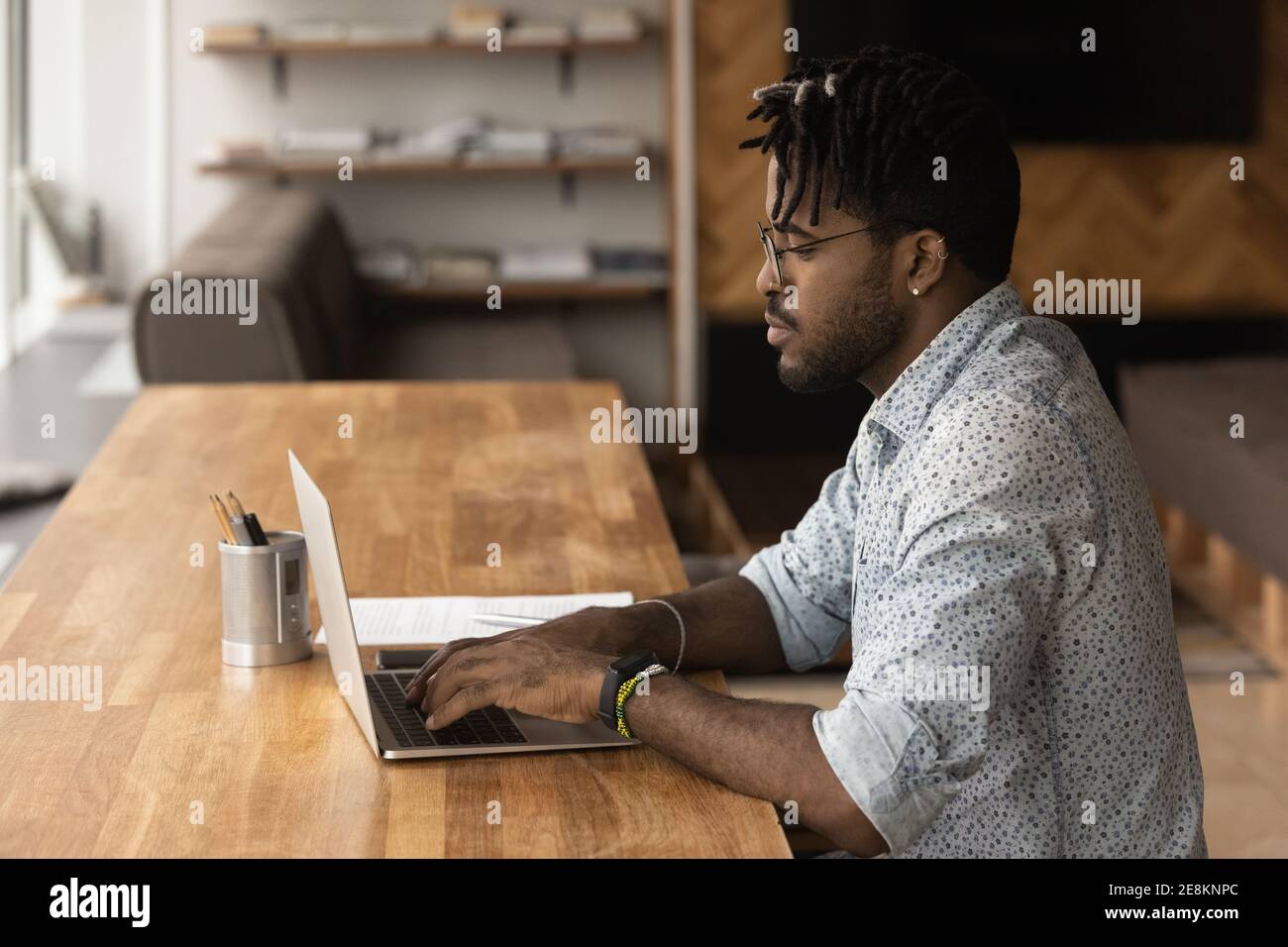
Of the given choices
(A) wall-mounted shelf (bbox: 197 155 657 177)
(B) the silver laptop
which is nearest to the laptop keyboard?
(B) the silver laptop

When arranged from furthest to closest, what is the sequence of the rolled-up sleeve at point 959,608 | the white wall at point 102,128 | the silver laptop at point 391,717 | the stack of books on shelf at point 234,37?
the white wall at point 102,128 → the stack of books on shelf at point 234,37 → the silver laptop at point 391,717 → the rolled-up sleeve at point 959,608

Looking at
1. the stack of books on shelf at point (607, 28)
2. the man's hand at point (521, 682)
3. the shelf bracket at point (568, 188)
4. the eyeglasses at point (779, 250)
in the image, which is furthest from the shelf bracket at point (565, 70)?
the man's hand at point (521, 682)

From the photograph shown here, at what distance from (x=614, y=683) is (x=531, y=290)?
163 inches

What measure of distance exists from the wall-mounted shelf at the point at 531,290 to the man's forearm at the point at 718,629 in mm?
3768

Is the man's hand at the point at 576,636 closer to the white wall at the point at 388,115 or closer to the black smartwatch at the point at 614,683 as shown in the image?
the black smartwatch at the point at 614,683

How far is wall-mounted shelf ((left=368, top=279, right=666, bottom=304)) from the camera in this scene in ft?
17.6

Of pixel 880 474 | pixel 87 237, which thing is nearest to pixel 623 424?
pixel 880 474

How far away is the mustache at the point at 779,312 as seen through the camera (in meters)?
1.50

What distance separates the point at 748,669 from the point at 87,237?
200 inches

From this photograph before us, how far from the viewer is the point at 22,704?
1487mm

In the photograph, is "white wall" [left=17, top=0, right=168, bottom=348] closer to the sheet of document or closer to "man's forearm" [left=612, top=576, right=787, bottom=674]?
the sheet of document
